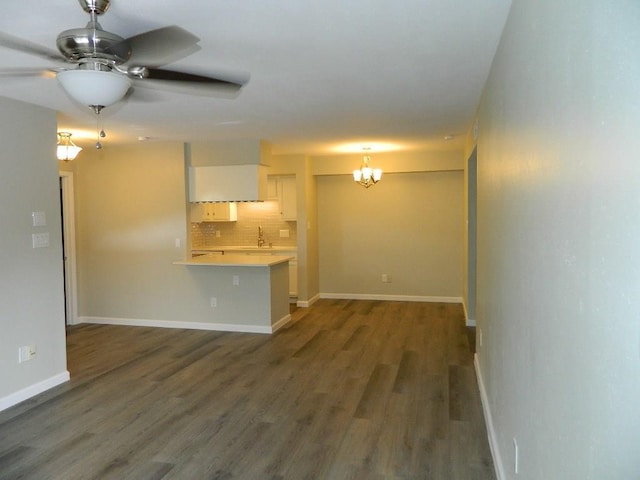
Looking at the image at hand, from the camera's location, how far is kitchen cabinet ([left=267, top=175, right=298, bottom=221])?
26.2ft

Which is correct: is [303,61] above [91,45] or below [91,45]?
above

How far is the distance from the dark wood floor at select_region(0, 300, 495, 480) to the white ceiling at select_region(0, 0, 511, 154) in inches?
92.8

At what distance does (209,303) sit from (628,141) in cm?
578

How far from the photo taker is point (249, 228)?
27.8ft

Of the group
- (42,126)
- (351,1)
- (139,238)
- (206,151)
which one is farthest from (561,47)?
(139,238)

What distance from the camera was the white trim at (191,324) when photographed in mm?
6031

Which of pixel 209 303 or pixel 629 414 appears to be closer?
pixel 629 414

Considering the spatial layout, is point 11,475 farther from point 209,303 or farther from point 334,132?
point 334,132

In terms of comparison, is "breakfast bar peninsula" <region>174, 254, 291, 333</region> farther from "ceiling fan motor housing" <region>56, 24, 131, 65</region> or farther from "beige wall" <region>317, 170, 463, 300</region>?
"ceiling fan motor housing" <region>56, 24, 131, 65</region>

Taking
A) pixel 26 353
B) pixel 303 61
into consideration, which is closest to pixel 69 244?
pixel 26 353

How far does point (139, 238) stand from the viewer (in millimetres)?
6340

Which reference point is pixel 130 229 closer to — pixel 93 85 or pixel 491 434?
pixel 93 85

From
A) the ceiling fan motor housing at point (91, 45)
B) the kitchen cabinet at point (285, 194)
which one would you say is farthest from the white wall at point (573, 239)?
the kitchen cabinet at point (285, 194)

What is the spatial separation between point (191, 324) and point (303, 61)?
4.26 meters
